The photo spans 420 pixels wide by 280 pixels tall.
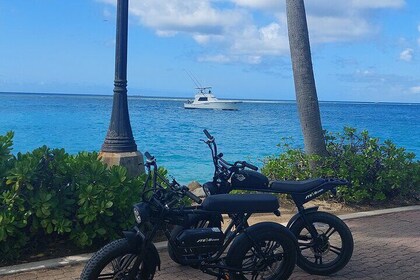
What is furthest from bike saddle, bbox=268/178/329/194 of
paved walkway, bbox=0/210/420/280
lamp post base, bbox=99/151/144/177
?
lamp post base, bbox=99/151/144/177

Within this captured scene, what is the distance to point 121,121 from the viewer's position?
7.24 meters

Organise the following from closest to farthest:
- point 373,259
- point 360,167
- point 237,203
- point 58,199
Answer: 1. point 237,203
2. point 58,199
3. point 373,259
4. point 360,167

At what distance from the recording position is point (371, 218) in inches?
302

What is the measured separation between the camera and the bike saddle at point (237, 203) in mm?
4285

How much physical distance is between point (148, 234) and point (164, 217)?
0.20 m

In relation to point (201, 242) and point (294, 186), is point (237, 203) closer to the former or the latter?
point (201, 242)

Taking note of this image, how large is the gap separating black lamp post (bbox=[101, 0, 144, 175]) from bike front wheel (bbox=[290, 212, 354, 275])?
3078 mm

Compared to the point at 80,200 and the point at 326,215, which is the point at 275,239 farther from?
the point at 80,200

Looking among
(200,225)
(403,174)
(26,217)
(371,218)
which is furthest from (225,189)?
(403,174)

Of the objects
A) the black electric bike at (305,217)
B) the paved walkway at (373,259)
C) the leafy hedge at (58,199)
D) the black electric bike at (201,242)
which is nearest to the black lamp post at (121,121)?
the leafy hedge at (58,199)

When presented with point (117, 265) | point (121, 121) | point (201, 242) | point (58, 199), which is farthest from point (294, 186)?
point (121, 121)

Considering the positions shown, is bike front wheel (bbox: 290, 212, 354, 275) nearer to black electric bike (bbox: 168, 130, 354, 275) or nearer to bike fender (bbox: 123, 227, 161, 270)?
black electric bike (bbox: 168, 130, 354, 275)

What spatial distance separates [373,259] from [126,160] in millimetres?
3589

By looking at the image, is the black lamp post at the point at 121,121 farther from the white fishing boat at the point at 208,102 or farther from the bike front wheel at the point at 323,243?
the white fishing boat at the point at 208,102
